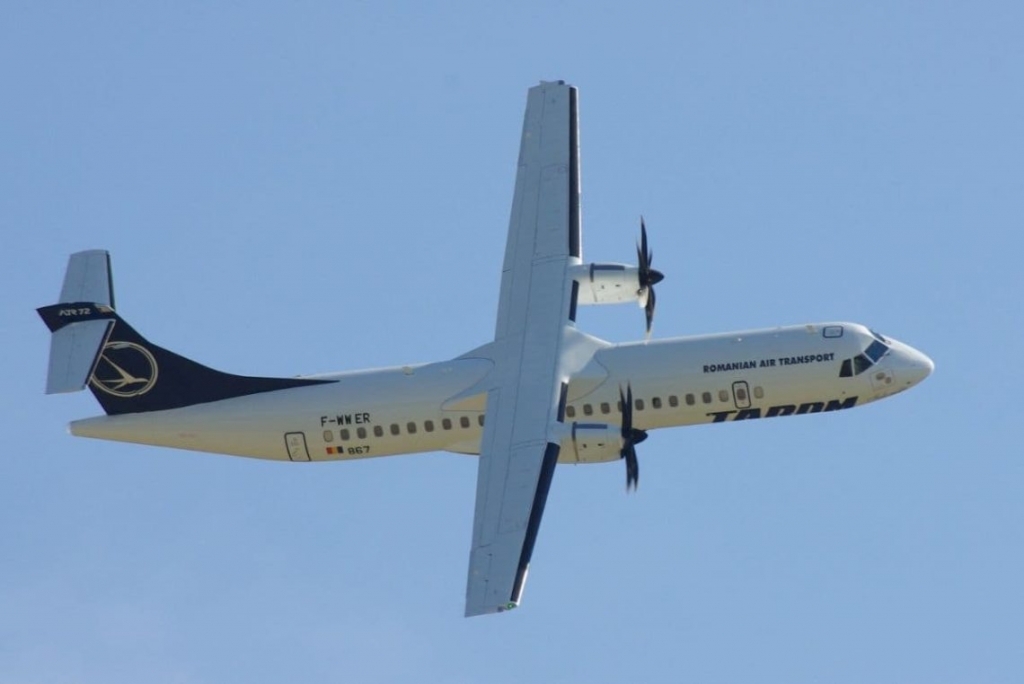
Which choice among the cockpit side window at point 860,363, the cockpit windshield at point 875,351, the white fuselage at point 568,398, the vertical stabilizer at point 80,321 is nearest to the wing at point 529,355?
the white fuselage at point 568,398

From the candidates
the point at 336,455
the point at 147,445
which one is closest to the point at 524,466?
the point at 336,455

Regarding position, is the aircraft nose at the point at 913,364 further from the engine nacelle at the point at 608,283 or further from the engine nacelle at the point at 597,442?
the engine nacelle at the point at 597,442

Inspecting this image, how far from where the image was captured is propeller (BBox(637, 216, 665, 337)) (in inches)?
3492

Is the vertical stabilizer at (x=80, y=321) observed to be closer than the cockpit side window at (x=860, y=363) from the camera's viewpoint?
Yes

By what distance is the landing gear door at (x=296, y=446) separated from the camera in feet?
281

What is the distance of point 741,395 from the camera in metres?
85.0

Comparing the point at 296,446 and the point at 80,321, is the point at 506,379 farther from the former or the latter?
the point at 80,321

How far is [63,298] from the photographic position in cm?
8556

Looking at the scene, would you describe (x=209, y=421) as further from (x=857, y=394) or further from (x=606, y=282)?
(x=857, y=394)

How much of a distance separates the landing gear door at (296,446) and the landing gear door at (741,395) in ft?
51.4

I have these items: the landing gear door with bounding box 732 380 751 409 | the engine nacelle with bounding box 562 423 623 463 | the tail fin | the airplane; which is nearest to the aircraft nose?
the airplane

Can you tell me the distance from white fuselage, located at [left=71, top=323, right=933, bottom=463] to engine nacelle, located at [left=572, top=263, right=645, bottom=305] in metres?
3.10

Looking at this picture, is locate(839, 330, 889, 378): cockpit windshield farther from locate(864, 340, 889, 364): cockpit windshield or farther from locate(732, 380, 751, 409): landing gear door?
locate(732, 380, 751, 409): landing gear door

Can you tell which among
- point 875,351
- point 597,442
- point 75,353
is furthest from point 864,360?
point 75,353
